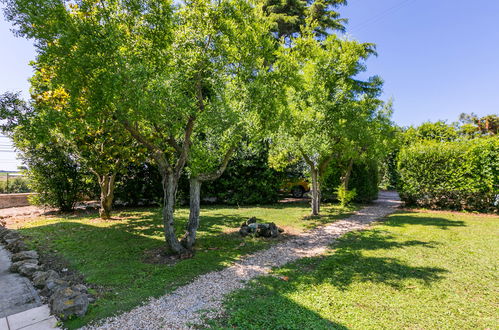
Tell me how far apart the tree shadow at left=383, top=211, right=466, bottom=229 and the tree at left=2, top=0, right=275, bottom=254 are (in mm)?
6863

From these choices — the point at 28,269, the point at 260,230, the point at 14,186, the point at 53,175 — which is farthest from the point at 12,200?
the point at 260,230

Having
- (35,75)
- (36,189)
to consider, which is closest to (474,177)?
(35,75)

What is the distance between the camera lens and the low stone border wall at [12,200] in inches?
460

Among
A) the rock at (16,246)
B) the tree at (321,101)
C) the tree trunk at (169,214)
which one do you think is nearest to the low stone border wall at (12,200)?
the rock at (16,246)

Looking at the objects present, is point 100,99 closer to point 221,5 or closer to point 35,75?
point 221,5

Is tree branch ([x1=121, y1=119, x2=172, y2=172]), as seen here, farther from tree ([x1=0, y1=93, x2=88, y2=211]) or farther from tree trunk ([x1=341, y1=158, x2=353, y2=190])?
tree trunk ([x1=341, y1=158, x2=353, y2=190])

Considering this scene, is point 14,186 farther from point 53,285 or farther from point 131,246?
point 53,285

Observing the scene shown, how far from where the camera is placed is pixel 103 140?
29.1 ft

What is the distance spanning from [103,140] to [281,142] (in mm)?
6771

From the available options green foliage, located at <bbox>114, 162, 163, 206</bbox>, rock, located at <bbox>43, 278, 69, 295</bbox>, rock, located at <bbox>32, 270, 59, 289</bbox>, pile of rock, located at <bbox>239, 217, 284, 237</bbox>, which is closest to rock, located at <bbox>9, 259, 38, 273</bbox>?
rock, located at <bbox>32, 270, 59, 289</bbox>

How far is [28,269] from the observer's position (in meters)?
4.46

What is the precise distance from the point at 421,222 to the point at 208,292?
8.76m

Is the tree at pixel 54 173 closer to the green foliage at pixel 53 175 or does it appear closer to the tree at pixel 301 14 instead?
the green foliage at pixel 53 175

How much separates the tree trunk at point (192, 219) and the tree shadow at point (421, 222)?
7.05m
